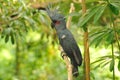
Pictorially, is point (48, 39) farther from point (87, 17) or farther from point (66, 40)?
point (87, 17)

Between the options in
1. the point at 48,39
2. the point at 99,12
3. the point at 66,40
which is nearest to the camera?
the point at 99,12

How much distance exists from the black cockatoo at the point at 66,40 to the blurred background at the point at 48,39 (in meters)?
0.06

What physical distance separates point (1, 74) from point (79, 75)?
2872 millimetres

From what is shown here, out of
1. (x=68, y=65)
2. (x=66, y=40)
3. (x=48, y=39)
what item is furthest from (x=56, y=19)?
(x=48, y=39)

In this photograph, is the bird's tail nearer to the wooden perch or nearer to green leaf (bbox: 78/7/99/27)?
the wooden perch

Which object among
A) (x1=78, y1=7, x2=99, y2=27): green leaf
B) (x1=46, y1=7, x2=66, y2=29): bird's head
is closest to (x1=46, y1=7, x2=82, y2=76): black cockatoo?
(x1=46, y1=7, x2=66, y2=29): bird's head

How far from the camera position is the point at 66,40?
1704 mm

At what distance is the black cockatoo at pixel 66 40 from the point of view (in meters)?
1.70

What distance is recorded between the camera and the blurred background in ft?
5.61

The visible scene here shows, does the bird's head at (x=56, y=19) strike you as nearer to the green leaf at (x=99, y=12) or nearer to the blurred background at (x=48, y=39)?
the blurred background at (x=48, y=39)

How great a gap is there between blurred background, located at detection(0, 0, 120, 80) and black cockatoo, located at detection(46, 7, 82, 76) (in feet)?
0.20

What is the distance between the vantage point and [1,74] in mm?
4633

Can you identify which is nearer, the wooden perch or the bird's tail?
the wooden perch

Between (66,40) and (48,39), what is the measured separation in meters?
2.45
